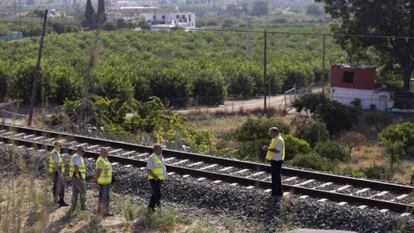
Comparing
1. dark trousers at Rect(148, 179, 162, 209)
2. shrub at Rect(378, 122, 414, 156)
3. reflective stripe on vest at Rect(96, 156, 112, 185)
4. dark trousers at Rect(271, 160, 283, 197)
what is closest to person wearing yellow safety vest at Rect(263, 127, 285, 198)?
dark trousers at Rect(271, 160, 283, 197)

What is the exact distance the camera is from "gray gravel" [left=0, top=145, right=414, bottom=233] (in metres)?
11.2

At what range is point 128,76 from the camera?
42500 mm

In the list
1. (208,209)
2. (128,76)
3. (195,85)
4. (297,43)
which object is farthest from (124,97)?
(297,43)

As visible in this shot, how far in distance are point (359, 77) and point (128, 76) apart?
14465mm

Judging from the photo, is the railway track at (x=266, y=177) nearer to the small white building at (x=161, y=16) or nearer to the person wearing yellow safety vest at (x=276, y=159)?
the person wearing yellow safety vest at (x=276, y=159)

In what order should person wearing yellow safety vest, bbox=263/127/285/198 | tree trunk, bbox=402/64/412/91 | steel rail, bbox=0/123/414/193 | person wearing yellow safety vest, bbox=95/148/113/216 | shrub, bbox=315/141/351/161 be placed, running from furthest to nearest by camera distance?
1. tree trunk, bbox=402/64/412/91
2. shrub, bbox=315/141/351/161
3. steel rail, bbox=0/123/414/193
4. person wearing yellow safety vest, bbox=263/127/285/198
5. person wearing yellow safety vest, bbox=95/148/113/216

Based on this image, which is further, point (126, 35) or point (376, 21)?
point (126, 35)

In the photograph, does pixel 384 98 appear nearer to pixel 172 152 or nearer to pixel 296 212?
pixel 172 152

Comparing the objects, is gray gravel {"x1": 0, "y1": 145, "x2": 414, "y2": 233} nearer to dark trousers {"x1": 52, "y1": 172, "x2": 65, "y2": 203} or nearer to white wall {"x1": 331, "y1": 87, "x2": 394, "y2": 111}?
dark trousers {"x1": 52, "y1": 172, "x2": 65, "y2": 203}

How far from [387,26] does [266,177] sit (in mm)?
33386

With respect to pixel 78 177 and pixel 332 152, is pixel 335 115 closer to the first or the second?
pixel 332 152

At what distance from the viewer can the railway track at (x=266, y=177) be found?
12359 mm

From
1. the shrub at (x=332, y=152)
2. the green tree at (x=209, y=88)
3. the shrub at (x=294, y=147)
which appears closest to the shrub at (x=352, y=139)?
the shrub at (x=332, y=152)

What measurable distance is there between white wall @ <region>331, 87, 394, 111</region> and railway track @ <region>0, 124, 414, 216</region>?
29168mm
